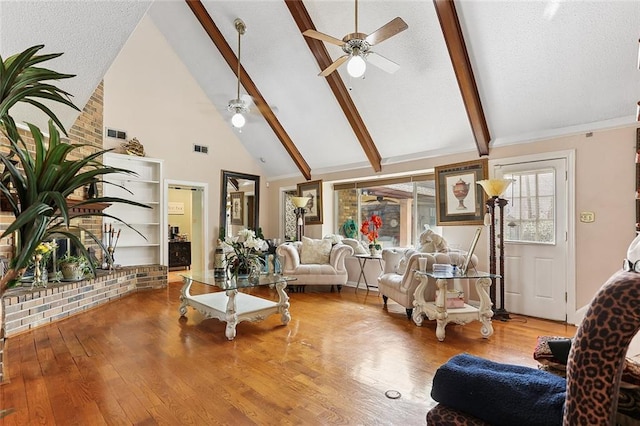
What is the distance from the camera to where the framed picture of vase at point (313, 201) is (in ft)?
22.1

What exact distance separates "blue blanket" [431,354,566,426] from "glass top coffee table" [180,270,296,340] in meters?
2.52

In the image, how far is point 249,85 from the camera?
19.2ft

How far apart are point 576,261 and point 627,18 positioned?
243 cm

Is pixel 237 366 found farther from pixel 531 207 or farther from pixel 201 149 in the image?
pixel 201 149

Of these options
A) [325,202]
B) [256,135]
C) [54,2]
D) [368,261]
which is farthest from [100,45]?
[368,261]

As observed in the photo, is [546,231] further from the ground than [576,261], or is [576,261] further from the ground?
[546,231]

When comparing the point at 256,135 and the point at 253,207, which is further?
the point at 253,207

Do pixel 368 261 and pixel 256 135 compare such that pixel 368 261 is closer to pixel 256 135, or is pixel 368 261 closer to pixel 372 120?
pixel 372 120

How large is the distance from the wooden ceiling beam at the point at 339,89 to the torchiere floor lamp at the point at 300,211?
5.10 feet

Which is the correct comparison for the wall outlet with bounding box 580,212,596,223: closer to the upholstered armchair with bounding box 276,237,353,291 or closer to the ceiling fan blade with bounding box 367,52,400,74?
the ceiling fan blade with bounding box 367,52,400,74

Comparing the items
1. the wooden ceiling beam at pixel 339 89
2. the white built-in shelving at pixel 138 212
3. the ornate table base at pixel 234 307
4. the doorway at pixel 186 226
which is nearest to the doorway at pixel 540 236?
the wooden ceiling beam at pixel 339 89

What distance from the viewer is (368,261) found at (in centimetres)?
592

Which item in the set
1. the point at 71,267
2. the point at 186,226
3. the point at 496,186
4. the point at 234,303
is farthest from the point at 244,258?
the point at 186,226

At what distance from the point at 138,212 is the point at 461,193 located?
17.8 ft
